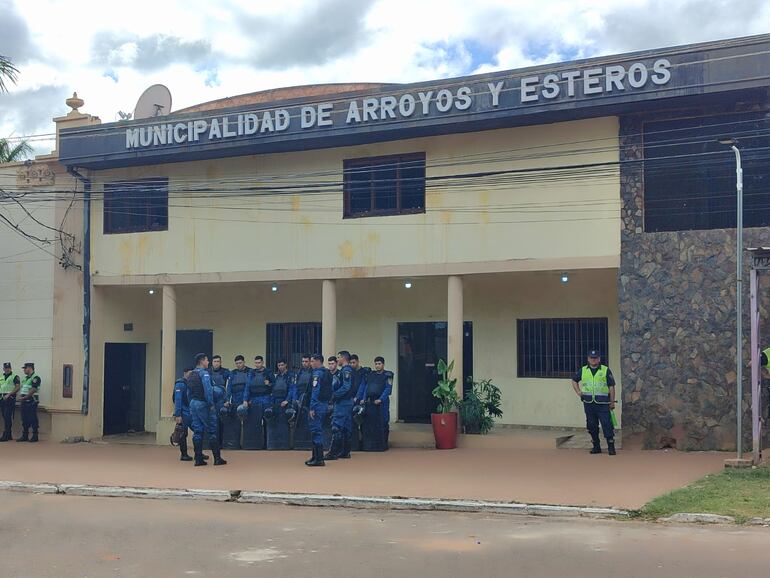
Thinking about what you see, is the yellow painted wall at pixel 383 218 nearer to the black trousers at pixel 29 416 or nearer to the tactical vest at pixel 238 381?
the tactical vest at pixel 238 381

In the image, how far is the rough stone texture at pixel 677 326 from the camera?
551 inches

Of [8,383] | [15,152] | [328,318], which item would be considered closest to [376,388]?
[328,318]

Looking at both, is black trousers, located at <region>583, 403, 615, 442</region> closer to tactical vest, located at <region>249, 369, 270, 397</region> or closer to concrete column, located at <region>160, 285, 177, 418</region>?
tactical vest, located at <region>249, 369, 270, 397</region>

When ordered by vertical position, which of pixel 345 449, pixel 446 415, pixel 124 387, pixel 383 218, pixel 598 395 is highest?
pixel 383 218

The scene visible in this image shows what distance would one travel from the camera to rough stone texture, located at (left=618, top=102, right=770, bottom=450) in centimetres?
1401

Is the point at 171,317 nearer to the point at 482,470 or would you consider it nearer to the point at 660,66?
the point at 482,470

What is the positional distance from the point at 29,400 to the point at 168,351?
3268 millimetres

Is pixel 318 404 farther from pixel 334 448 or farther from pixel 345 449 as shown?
pixel 345 449

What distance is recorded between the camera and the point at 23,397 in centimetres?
1891

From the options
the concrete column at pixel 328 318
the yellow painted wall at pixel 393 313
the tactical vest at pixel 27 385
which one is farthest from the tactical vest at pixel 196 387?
the tactical vest at pixel 27 385

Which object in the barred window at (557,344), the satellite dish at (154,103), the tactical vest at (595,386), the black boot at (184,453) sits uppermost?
the satellite dish at (154,103)

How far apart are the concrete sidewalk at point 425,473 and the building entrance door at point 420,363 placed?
3213 millimetres

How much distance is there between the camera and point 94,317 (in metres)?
19.2

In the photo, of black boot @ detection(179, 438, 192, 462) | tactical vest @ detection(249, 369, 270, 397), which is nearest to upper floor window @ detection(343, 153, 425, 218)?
tactical vest @ detection(249, 369, 270, 397)
